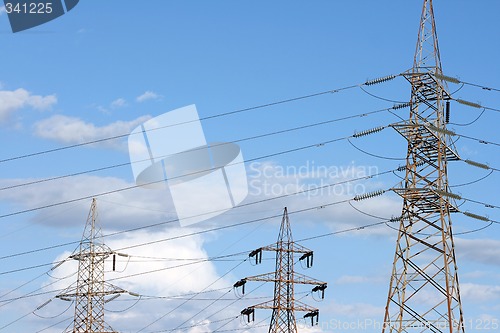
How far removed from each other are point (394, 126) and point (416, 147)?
73.0 inches

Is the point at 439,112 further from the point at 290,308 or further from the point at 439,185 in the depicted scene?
the point at 290,308

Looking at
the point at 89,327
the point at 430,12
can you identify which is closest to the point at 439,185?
the point at 430,12

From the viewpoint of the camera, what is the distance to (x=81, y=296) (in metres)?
72.0

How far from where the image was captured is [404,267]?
160 ft

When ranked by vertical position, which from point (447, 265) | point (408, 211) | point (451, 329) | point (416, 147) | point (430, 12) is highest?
point (430, 12)

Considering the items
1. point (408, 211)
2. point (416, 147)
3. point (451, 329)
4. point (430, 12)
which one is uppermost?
point (430, 12)

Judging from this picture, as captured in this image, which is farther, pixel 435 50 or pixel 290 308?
pixel 290 308

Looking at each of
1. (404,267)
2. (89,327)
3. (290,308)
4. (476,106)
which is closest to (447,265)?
(404,267)

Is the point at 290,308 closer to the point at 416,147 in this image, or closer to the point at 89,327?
the point at 89,327

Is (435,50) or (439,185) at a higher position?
(435,50)

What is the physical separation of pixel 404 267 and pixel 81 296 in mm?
32758

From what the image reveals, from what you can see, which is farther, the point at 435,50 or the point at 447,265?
the point at 435,50

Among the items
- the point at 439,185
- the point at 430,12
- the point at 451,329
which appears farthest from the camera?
the point at 430,12

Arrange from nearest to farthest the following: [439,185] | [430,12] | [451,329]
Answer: [451,329], [439,185], [430,12]
